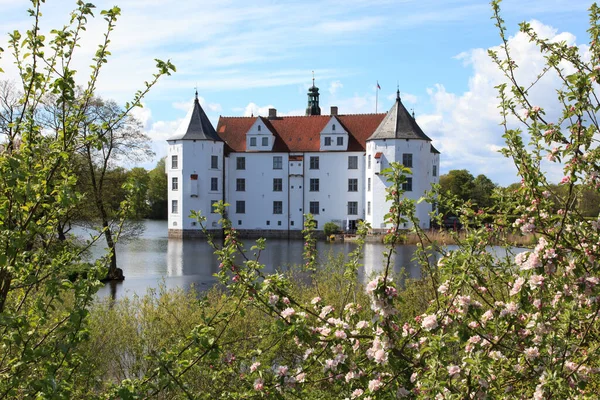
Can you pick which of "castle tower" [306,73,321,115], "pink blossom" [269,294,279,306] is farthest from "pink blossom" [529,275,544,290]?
"castle tower" [306,73,321,115]

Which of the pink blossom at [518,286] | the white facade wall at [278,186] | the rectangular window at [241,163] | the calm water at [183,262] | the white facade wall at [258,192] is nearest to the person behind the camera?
the pink blossom at [518,286]

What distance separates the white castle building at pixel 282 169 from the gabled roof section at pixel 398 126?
6cm

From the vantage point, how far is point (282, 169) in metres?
42.4

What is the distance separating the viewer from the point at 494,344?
2986 mm

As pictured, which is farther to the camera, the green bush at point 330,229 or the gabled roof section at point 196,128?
the gabled roof section at point 196,128

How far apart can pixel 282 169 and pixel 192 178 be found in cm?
597

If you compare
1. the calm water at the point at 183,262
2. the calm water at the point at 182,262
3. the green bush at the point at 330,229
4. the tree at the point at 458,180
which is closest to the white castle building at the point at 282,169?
the green bush at the point at 330,229

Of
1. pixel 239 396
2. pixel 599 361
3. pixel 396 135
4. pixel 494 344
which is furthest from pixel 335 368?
pixel 396 135

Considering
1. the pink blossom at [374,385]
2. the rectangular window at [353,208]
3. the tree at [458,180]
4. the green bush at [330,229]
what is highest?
the tree at [458,180]

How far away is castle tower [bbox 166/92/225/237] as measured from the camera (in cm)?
4050

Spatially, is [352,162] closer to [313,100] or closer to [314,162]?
[314,162]

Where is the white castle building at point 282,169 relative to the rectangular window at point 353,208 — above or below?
above

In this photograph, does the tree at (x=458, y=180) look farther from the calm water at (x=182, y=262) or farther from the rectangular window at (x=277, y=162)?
the calm water at (x=182, y=262)

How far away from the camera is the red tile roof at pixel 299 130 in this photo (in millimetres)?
41844
